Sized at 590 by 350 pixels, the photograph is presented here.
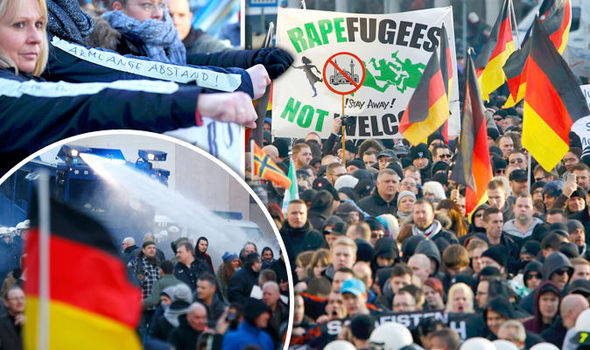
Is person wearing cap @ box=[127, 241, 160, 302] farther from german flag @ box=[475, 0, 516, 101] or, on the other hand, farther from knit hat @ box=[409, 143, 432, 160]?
german flag @ box=[475, 0, 516, 101]

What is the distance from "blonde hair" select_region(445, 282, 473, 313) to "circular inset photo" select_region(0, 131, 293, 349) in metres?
2.47

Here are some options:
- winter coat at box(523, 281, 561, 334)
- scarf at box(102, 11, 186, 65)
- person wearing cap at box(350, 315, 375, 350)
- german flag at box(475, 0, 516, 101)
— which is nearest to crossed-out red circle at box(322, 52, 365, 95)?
german flag at box(475, 0, 516, 101)

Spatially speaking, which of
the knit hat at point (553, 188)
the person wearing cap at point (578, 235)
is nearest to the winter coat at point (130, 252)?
the person wearing cap at point (578, 235)

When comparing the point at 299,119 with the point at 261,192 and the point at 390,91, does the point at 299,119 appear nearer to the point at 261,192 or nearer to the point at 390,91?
the point at 390,91

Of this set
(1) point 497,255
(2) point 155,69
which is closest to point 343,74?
(1) point 497,255

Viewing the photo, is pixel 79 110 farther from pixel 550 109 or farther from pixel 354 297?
pixel 550 109

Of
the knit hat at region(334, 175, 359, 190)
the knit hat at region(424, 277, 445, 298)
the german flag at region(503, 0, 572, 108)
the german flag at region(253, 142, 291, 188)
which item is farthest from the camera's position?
the german flag at region(503, 0, 572, 108)

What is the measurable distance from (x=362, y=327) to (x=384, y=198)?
277 centimetres

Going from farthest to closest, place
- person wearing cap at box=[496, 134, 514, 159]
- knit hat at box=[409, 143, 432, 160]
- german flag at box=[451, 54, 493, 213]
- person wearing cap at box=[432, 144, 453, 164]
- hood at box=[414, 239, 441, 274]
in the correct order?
person wearing cap at box=[496, 134, 514, 159]
knit hat at box=[409, 143, 432, 160]
person wearing cap at box=[432, 144, 453, 164]
german flag at box=[451, 54, 493, 213]
hood at box=[414, 239, 441, 274]

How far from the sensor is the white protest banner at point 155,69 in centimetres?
310

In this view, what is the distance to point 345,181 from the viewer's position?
7891mm

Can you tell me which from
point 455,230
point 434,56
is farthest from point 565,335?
point 434,56

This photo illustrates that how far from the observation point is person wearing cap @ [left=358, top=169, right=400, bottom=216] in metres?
7.33

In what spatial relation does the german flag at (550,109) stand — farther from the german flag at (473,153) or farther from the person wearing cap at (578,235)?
the person wearing cap at (578,235)
